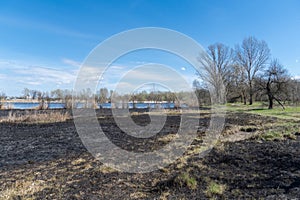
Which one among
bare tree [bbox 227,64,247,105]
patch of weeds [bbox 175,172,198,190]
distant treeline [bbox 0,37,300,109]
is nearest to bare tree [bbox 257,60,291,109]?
distant treeline [bbox 0,37,300,109]

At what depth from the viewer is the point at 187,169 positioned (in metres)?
3.97

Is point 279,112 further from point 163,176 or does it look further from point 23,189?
point 23,189

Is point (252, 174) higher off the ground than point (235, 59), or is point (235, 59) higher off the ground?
point (235, 59)

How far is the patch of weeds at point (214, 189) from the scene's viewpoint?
113 inches

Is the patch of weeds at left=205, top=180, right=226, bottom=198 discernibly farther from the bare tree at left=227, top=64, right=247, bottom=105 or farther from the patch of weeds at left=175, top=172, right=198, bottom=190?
the bare tree at left=227, top=64, right=247, bottom=105

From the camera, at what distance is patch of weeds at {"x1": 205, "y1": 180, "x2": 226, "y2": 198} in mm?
2871

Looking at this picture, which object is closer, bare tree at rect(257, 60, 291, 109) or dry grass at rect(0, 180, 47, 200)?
dry grass at rect(0, 180, 47, 200)

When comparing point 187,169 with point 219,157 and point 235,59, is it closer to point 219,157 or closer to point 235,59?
point 219,157

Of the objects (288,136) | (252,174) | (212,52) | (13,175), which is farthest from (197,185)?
(212,52)

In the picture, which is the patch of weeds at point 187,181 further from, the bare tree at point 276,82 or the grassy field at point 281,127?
the bare tree at point 276,82

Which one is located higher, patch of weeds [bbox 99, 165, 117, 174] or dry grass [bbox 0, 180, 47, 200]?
dry grass [bbox 0, 180, 47, 200]

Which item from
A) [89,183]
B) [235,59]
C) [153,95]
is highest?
[235,59]

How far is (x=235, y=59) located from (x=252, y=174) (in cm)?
3802

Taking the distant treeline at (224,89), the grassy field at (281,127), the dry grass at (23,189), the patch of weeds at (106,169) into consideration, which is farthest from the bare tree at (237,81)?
the dry grass at (23,189)
